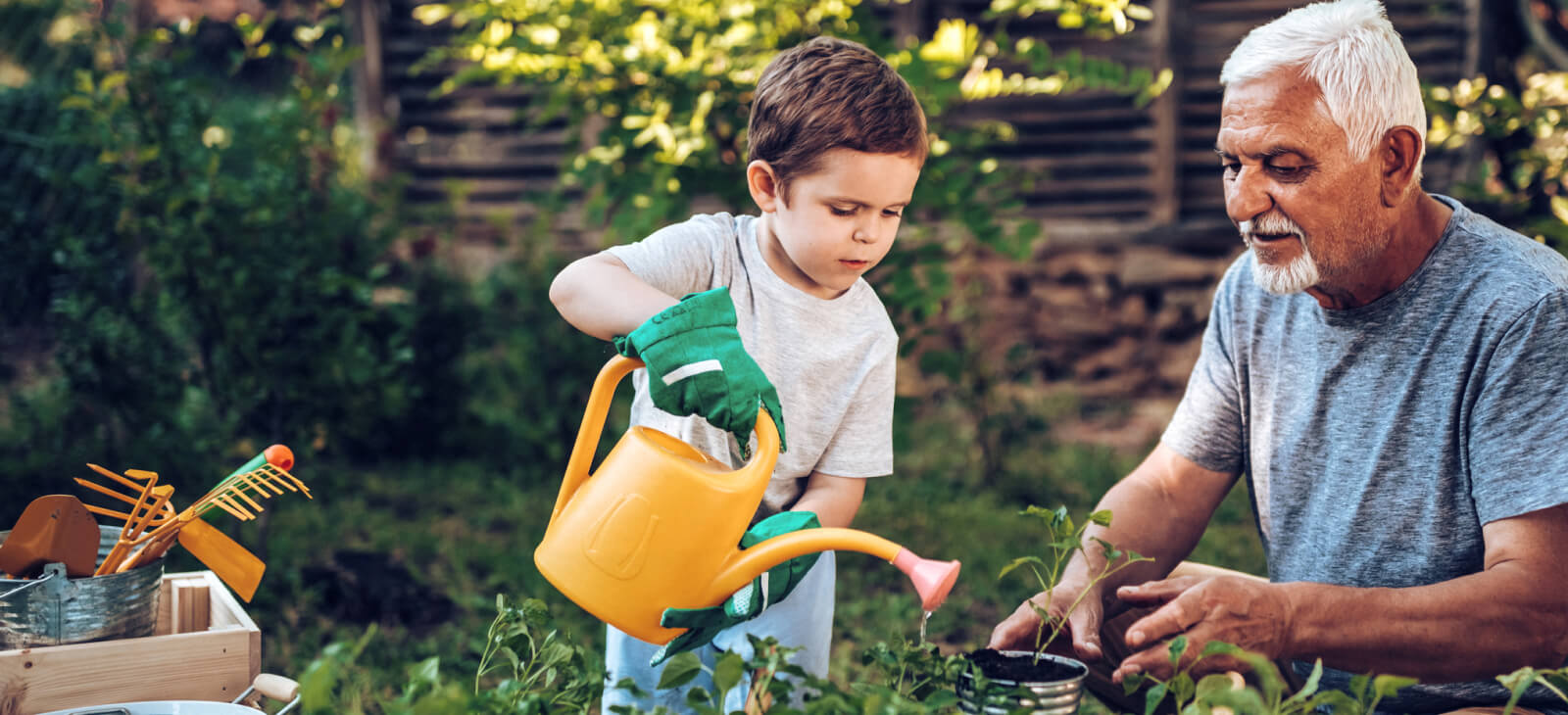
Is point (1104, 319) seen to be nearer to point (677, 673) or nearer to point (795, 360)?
point (795, 360)

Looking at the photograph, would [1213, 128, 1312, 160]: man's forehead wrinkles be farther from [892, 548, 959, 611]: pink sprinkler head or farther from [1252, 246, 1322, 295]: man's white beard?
[892, 548, 959, 611]: pink sprinkler head

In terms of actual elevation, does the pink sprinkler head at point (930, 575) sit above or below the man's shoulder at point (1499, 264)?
below

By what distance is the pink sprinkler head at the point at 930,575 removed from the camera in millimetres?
1102

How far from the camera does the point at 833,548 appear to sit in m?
1.19

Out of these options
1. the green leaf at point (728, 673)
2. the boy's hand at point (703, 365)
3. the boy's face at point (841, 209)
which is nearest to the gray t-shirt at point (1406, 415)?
the boy's face at point (841, 209)

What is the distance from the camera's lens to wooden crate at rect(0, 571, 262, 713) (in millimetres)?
1261

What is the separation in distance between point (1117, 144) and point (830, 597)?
4.36 metres

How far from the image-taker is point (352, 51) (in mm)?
3447

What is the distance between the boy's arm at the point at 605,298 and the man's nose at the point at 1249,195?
848 mm

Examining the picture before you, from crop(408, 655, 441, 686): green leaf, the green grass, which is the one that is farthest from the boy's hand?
the green grass

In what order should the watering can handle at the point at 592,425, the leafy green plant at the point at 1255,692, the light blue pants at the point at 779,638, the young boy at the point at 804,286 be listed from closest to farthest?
1. the leafy green plant at the point at 1255,692
2. the watering can handle at the point at 592,425
3. the young boy at the point at 804,286
4. the light blue pants at the point at 779,638

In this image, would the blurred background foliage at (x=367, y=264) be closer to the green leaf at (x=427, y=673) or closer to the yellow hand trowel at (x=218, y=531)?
the yellow hand trowel at (x=218, y=531)

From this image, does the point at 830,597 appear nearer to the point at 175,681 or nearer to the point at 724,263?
the point at 724,263

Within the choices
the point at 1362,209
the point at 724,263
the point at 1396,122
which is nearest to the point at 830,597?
the point at 724,263
